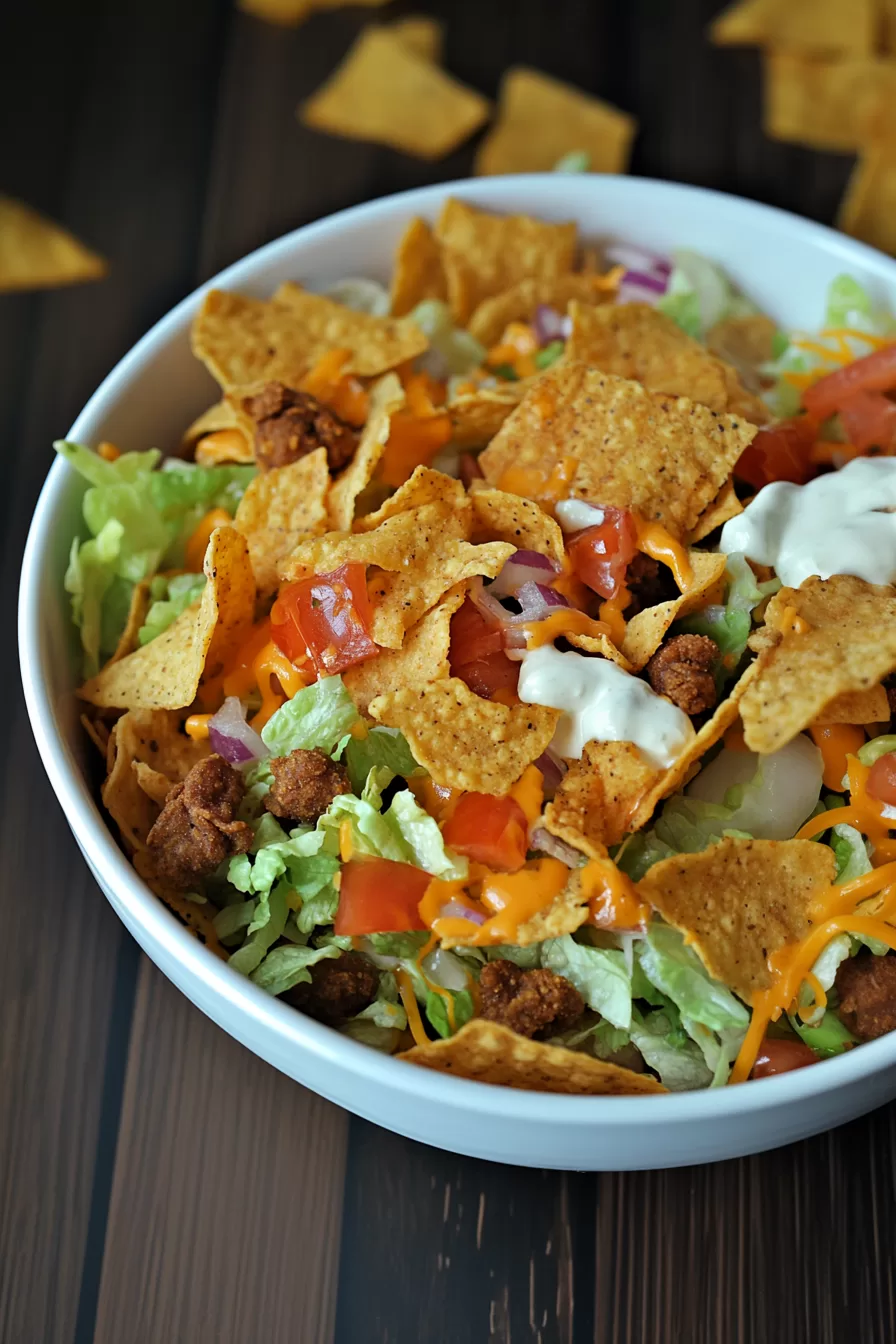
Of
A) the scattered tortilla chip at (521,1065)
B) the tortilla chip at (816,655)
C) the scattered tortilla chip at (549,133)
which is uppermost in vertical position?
the scattered tortilla chip at (549,133)

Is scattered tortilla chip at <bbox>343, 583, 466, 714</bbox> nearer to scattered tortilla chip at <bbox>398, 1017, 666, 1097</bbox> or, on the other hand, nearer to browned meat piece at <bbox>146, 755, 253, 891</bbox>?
browned meat piece at <bbox>146, 755, 253, 891</bbox>

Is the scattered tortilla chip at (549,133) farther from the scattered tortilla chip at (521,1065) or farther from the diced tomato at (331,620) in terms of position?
the scattered tortilla chip at (521,1065)

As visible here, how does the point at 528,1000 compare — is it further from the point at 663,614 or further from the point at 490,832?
the point at 663,614

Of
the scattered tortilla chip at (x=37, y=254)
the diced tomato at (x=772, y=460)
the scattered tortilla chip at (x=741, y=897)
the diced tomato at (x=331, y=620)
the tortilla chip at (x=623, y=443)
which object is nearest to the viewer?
the scattered tortilla chip at (x=741, y=897)

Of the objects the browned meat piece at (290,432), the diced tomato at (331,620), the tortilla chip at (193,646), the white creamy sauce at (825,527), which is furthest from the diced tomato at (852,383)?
the tortilla chip at (193,646)

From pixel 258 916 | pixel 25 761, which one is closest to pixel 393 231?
pixel 25 761

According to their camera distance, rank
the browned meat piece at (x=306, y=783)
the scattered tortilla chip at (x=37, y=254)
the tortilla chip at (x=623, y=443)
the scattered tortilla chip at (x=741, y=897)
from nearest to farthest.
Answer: the scattered tortilla chip at (x=741, y=897)
the browned meat piece at (x=306, y=783)
the tortilla chip at (x=623, y=443)
the scattered tortilla chip at (x=37, y=254)

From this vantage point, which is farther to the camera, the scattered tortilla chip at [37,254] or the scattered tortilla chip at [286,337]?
the scattered tortilla chip at [37,254]

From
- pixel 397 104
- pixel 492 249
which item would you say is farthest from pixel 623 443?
pixel 397 104
